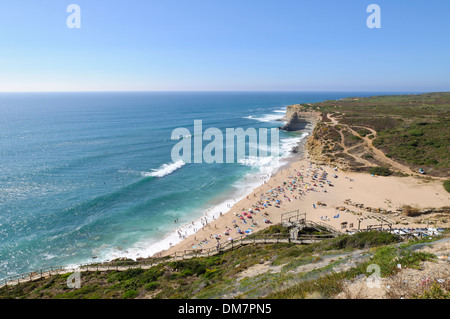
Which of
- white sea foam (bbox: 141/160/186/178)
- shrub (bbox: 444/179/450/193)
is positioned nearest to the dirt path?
shrub (bbox: 444/179/450/193)

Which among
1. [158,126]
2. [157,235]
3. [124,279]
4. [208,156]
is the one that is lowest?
[157,235]

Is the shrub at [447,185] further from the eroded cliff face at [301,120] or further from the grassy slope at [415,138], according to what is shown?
the eroded cliff face at [301,120]

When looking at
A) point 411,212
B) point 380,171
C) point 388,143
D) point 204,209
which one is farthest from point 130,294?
point 388,143

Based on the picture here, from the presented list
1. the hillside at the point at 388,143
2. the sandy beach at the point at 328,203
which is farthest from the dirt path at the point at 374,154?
the sandy beach at the point at 328,203

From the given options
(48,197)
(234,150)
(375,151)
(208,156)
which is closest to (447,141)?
(375,151)

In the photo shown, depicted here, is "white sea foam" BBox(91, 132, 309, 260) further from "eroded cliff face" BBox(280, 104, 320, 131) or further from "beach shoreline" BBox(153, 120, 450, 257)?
"eroded cliff face" BBox(280, 104, 320, 131)

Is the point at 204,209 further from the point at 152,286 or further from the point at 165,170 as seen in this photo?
the point at 152,286
